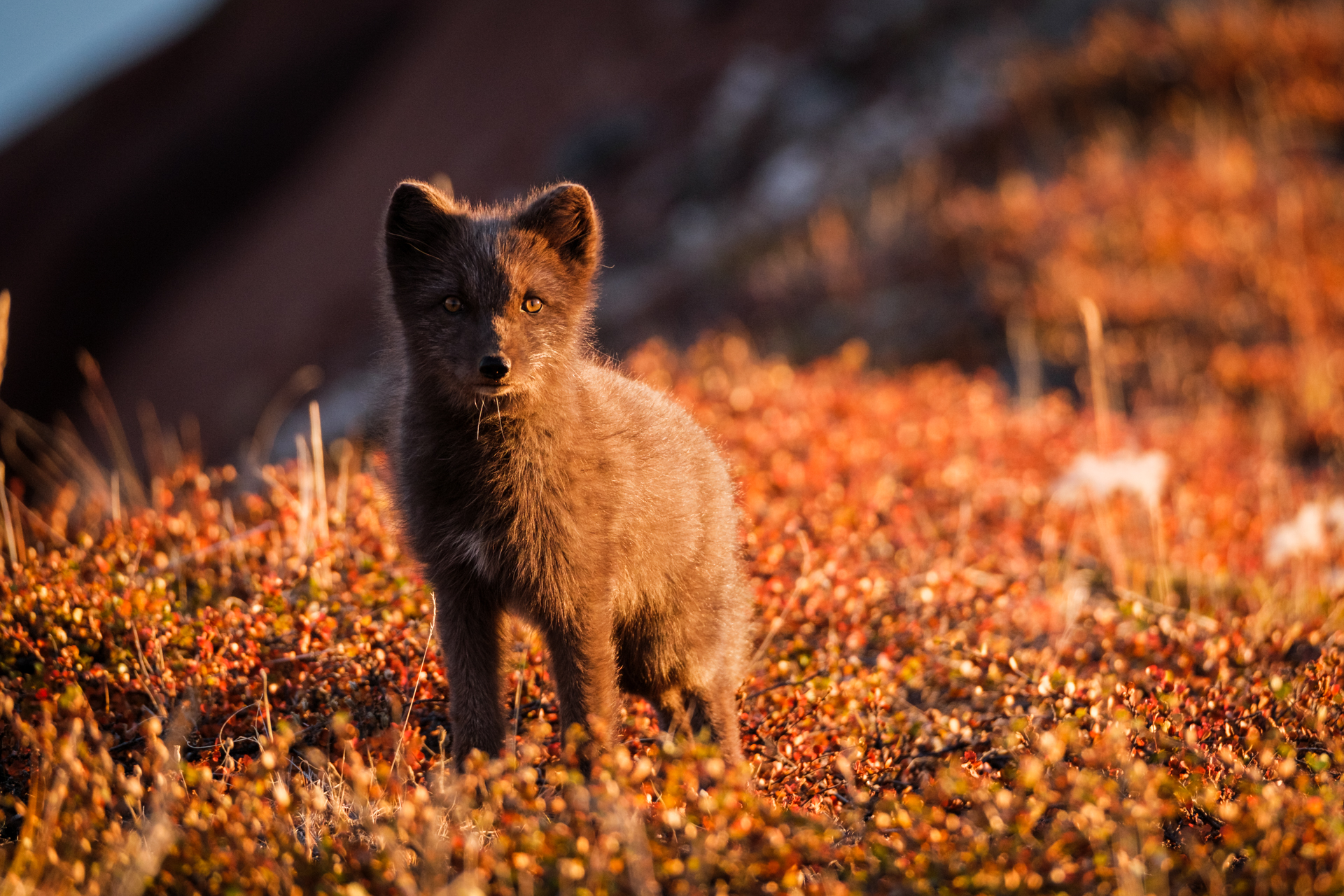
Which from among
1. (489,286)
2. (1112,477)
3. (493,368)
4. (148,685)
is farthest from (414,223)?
(1112,477)

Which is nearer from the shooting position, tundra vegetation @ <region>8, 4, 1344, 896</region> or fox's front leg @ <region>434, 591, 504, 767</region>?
tundra vegetation @ <region>8, 4, 1344, 896</region>

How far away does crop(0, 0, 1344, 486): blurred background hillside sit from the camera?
10016 mm

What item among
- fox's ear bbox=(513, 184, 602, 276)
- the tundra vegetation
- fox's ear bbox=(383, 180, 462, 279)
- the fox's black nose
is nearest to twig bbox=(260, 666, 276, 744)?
the tundra vegetation

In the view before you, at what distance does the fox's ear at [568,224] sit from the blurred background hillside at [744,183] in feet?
3.86

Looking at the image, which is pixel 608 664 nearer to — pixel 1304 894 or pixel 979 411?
pixel 1304 894

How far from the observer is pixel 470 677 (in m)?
3.31

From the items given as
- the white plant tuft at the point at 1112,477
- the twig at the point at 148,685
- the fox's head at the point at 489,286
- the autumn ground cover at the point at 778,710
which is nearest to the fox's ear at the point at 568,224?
the fox's head at the point at 489,286

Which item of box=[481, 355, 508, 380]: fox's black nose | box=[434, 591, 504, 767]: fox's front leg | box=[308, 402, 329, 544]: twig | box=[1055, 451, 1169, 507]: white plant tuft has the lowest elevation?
box=[1055, 451, 1169, 507]: white plant tuft

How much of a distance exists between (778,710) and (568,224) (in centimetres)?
225

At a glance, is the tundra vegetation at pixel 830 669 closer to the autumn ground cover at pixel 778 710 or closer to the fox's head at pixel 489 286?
the autumn ground cover at pixel 778 710

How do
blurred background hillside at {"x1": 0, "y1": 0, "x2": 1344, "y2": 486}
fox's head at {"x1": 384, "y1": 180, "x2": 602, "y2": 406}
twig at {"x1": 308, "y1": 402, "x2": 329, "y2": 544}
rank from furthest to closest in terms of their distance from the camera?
blurred background hillside at {"x1": 0, "y1": 0, "x2": 1344, "y2": 486}, twig at {"x1": 308, "y1": 402, "x2": 329, "y2": 544}, fox's head at {"x1": 384, "y1": 180, "x2": 602, "y2": 406}

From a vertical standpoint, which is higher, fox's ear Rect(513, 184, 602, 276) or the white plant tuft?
fox's ear Rect(513, 184, 602, 276)

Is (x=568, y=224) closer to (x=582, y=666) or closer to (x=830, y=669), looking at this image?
(x=582, y=666)

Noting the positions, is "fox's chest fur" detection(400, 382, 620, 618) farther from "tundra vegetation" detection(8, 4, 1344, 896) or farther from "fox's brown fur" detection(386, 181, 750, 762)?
"tundra vegetation" detection(8, 4, 1344, 896)
